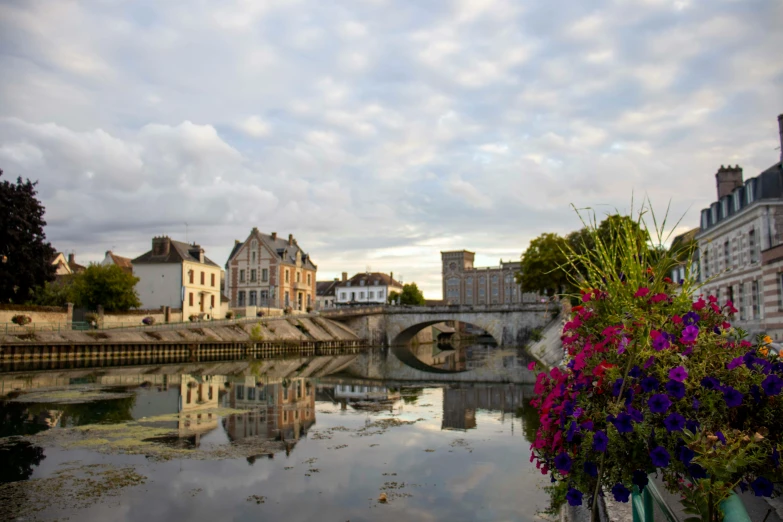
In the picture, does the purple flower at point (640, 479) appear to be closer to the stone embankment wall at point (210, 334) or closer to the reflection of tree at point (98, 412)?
the reflection of tree at point (98, 412)

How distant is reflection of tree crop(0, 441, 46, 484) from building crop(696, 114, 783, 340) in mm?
20779

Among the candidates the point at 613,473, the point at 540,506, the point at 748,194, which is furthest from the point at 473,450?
the point at 748,194

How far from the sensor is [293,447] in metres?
13.1

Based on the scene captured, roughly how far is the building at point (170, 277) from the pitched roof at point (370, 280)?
145 feet

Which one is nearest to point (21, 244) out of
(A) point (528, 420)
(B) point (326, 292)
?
(A) point (528, 420)

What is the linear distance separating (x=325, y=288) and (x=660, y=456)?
103 metres

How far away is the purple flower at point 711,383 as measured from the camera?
3108 mm

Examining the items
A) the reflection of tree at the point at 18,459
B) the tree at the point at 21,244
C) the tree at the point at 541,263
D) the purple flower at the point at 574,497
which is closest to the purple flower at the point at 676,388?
the purple flower at the point at 574,497

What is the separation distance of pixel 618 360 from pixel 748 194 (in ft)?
86.3

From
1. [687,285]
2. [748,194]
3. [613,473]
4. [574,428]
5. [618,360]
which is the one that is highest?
[748,194]

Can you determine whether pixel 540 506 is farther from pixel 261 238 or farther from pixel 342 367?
pixel 261 238

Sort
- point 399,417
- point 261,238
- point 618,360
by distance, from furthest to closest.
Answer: point 261,238 < point 399,417 < point 618,360

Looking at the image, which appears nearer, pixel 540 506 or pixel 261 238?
pixel 540 506

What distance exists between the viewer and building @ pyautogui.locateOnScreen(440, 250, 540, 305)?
115 meters
